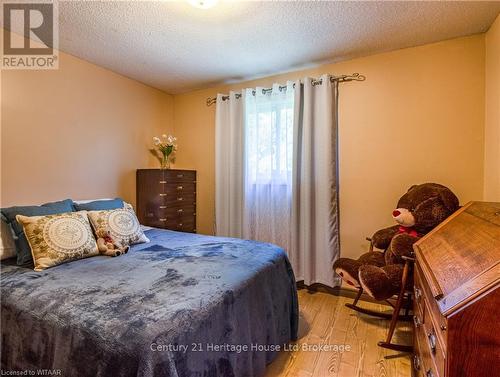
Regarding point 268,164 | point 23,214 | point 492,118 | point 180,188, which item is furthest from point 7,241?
point 492,118

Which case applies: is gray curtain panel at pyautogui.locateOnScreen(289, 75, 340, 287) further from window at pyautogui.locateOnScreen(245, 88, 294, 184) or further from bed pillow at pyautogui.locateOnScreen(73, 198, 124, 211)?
bed pillow at pyautogui.locateOnScreen(73, 198, 124, 211)

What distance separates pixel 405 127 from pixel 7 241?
127 inches

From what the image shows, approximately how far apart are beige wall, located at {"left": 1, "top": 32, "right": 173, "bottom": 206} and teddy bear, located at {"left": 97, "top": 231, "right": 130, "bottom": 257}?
0.83 meters

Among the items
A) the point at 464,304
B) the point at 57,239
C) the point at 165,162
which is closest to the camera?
the point at 464,304

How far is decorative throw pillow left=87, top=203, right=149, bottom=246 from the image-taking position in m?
1.93

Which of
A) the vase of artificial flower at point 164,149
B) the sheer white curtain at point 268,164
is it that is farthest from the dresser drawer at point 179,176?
the sheer white curtain at point 268,164

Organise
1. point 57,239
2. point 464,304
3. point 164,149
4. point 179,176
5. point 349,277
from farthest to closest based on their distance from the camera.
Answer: point 164,149 → point 179,176 → point 349,277 → point 57,239 → point 464,304

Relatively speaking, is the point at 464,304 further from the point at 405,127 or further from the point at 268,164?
the point at 268,164

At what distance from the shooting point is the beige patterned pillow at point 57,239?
1.58 metres

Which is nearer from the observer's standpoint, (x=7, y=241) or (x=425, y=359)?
(x=425, y=359)

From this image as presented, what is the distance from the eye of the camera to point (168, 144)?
3.21 metres

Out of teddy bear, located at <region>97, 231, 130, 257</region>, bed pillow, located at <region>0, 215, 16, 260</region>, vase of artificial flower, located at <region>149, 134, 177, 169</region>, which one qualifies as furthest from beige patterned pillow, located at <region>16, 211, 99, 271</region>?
A: vase of artificial flower, located at <region>149, 134, 177, 169</region>

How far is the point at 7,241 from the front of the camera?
68.2 inches

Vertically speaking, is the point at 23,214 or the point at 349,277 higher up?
the point at 23,214
